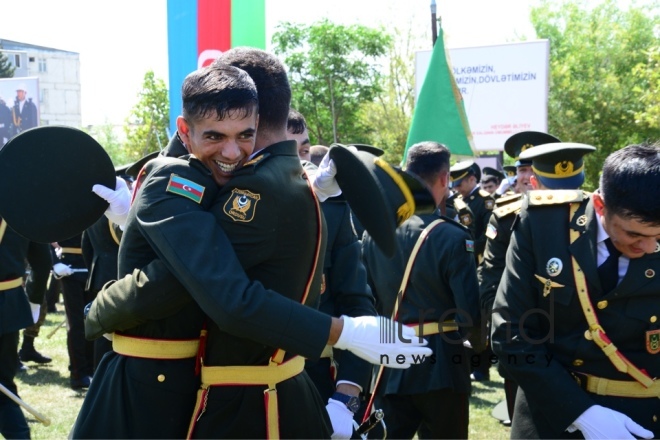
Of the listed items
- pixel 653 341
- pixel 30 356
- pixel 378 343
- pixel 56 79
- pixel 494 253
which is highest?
pixel 56 79

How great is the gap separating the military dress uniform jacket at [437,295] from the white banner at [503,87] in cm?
1119

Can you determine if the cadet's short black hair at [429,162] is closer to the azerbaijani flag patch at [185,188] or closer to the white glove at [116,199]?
the white glove at [116,199]

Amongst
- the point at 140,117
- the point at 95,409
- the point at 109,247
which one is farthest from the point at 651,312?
the point at 140,117

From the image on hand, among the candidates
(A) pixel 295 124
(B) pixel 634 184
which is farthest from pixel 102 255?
(B) pixel 634 184

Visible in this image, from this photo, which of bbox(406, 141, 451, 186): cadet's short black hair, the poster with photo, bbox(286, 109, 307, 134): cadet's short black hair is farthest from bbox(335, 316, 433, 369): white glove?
the poster with photo

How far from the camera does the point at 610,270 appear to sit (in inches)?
139

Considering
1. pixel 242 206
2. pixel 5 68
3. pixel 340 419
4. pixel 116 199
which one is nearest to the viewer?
pixel 242 206

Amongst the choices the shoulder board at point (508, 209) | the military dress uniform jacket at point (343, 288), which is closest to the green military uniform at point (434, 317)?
the shoulder board at point (508, 209)

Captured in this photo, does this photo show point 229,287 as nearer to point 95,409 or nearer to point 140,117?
point 95,409

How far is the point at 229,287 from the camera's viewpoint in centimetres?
249

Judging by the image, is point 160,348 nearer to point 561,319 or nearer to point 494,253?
point 561,319

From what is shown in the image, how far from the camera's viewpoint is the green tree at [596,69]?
38594 millimetres

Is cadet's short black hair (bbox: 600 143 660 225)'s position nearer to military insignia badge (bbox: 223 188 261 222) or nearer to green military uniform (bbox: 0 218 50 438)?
military insignia badge (bbox: 223 188 261 222)

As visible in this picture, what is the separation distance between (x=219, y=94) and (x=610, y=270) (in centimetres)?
184
